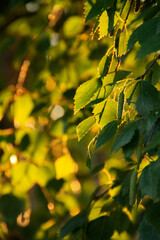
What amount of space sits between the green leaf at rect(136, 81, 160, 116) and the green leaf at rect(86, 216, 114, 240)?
0.87 ft

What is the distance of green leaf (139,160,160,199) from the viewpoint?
443mm

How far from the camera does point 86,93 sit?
56 centimetres

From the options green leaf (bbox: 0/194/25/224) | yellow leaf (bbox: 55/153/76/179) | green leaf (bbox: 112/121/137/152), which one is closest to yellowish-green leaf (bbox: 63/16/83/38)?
yellow leaf (bbox: 55/153/76/179)

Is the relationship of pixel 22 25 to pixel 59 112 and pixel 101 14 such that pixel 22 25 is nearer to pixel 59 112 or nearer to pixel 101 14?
pixel 59 112

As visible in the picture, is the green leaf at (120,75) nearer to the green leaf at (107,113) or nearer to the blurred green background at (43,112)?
the green leaf at (107,113)

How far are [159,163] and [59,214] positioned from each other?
89 centimetres

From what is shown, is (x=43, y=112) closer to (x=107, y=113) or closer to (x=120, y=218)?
(x=120, y=218)

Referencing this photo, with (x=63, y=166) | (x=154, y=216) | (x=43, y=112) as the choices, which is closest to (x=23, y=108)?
(x=43, y=112)

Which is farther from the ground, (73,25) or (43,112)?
(73,25)

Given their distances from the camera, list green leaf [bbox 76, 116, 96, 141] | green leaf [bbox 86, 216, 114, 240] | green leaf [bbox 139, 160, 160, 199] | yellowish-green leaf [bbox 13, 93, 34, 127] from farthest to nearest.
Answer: yellowish-green leaf [bbox 13, 93, 34, 127], green leaf [bbox 86, 216, 114, 240], green leaf [bbox 76, 116, 96, 141], green leaf [bbox 139, 160, 160, 199]

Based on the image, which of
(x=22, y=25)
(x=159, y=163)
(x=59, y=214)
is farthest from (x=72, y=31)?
(x=159, y=163)

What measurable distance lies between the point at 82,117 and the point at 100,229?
0.28 m

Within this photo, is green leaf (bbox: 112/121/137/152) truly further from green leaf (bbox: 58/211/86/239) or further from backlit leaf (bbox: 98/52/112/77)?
green leaf (bbox: 58/211/86/239)

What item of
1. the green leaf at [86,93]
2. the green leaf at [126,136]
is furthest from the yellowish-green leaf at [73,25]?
the green leaf at [126,136]
